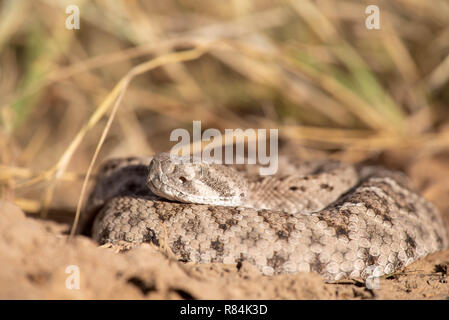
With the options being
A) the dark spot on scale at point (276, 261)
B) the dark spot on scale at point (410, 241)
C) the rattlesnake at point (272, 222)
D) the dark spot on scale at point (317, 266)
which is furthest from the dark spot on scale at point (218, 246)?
the dark spot on scale at point (410, 241)

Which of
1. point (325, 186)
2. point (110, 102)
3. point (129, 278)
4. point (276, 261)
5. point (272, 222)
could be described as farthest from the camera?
point (325, 186)

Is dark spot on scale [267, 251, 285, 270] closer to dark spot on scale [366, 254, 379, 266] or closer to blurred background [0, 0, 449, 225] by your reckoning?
dark spot on scale [366, 254, 379, 266]

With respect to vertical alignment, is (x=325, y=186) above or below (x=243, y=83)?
below

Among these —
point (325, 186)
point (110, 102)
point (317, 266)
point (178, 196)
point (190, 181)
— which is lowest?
point (317, 266)

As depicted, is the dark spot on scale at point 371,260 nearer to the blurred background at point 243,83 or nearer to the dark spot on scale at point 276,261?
the dark spot on scale at point 276,261

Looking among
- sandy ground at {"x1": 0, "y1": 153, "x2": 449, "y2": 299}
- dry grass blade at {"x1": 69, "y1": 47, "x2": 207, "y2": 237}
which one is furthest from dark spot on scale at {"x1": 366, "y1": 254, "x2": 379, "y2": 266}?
dry grass blade at {"x1": 69, "y1": 47, "x2": 207, "y2": 237}

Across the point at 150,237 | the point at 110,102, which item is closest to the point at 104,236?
the point at 150,237

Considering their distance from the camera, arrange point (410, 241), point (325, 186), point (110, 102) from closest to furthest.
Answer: point (410, 241)
point (110, 102)
point (325, 186)

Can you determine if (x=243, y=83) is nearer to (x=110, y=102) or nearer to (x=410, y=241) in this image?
(x=110, y=102)
